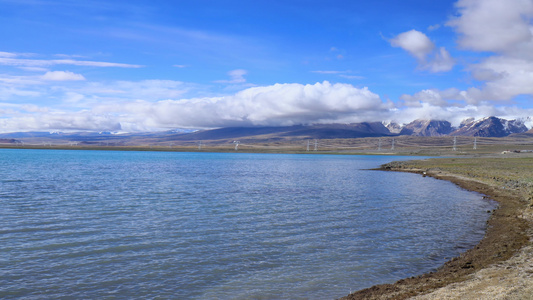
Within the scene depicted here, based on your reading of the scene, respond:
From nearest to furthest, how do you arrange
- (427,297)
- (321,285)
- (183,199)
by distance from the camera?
(427,297) → (321,285) → (183,199)

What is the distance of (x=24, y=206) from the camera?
94.5 feet

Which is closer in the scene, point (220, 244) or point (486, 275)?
point (486, 275)

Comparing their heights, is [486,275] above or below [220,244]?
above

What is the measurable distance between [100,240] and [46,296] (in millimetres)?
6861

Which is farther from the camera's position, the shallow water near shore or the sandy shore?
the shallow water near shore

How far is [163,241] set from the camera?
19203mm

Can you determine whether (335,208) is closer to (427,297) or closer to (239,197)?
(239,197)

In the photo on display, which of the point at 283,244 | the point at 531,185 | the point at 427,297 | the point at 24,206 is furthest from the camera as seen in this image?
the point at 531,185

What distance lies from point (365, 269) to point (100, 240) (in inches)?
520

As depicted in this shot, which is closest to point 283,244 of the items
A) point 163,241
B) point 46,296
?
point 163,241

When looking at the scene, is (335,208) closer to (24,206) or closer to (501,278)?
(501,278)

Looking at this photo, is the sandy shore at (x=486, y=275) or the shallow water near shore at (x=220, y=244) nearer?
the sandy shore at (x=486, y=275)

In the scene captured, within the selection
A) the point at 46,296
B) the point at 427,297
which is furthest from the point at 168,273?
the point at 427,297

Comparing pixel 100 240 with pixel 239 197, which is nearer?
pixel 100 240
